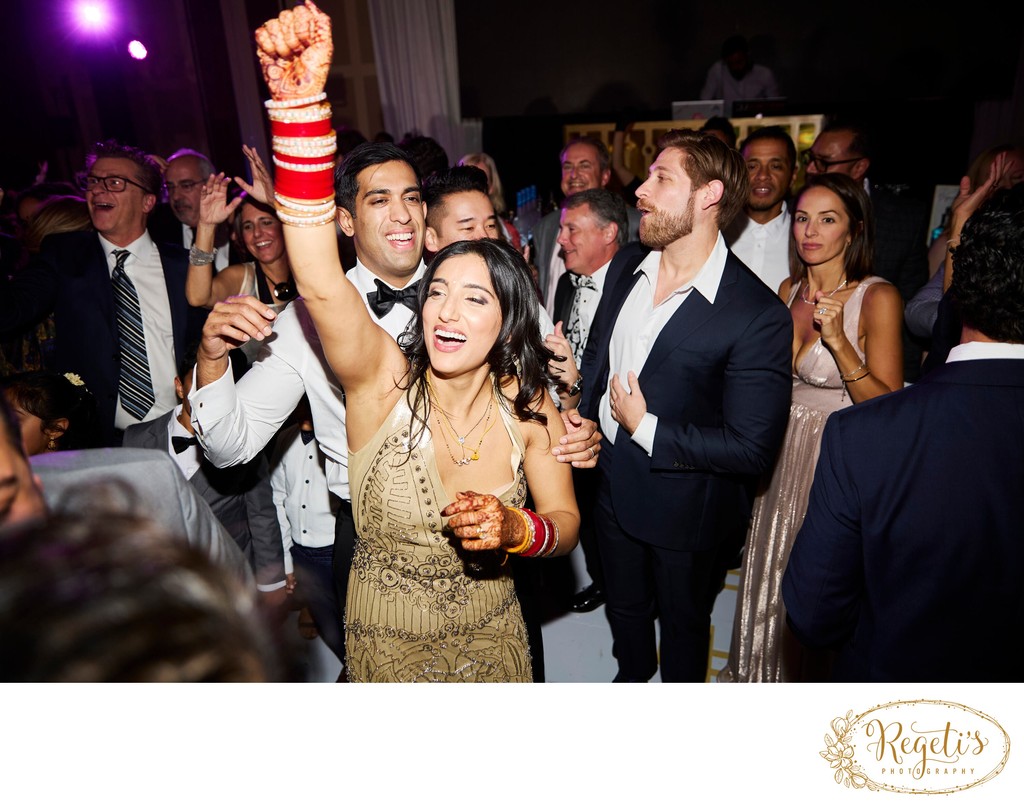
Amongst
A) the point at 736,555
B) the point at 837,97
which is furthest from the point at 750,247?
the point at 837,97

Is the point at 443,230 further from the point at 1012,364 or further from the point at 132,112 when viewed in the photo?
the point at 132,112

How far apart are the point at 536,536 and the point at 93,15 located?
731 centimetres

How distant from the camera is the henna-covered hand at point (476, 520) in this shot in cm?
124

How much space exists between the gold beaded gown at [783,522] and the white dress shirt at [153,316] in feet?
8.02

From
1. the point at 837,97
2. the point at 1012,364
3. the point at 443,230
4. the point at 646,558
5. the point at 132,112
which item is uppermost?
the point at 132,112

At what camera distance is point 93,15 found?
6.18 meters

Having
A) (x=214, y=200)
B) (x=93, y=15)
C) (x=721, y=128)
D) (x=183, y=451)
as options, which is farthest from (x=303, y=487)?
(x=93, y=15)

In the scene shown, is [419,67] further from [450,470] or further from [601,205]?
[450,470]

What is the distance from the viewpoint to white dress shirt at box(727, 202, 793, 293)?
3.15 metres

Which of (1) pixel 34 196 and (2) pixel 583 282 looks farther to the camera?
(1) pixel 34 196

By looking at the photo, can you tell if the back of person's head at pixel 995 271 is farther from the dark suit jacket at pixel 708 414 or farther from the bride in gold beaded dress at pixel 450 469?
the bride in gold beaded dress at pixel 450 469

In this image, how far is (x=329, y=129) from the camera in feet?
3.26

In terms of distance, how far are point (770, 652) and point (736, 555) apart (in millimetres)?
852

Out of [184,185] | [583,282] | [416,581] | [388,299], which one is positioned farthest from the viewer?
[184,185]
